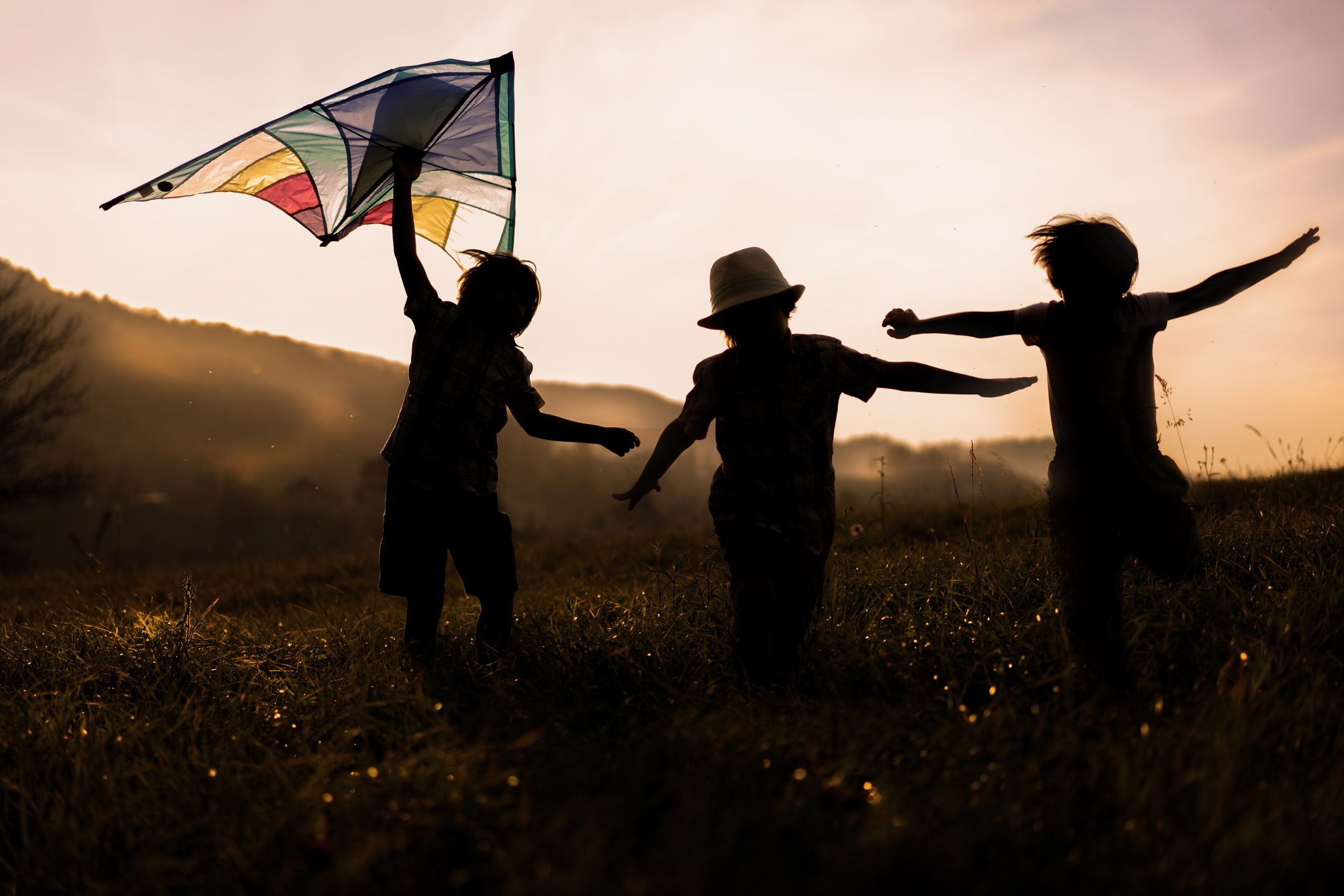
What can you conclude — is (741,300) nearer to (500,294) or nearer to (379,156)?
(500,294)

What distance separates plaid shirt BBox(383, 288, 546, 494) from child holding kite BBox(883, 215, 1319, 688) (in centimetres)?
234

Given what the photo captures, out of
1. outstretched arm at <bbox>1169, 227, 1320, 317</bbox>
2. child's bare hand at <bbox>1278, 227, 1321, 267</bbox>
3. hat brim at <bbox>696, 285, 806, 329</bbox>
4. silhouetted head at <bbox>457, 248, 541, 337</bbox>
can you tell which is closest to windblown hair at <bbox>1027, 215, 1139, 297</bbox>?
outstretched arm at <bbox>1169, 227, 1320, 317</bbox>

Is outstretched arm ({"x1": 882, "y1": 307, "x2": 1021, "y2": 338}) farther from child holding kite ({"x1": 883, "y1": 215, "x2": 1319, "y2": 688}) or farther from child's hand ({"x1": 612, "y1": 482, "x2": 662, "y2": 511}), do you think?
child's hand ({"x1": 612, "y1": 482, "x2": 662, "y2": 511})

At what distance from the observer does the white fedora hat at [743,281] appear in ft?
10.8

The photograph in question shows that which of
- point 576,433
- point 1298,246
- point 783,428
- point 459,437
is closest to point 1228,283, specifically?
point 1298,246

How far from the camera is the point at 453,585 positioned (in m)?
7.18

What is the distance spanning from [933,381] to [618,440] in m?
1.39

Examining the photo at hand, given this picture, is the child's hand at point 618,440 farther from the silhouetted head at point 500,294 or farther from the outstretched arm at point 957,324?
the outstretched arm at point 957,324

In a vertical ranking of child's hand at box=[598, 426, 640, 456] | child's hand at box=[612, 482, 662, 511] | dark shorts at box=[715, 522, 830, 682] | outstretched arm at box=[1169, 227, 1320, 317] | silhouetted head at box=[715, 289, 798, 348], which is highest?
outstretched arm at box=[1169, 227, 1320, 317]

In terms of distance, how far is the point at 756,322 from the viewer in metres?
3.37

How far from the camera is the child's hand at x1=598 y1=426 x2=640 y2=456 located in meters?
3.65

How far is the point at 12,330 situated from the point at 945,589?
21.0m

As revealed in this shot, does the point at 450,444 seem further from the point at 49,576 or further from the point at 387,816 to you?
the point at 49,576

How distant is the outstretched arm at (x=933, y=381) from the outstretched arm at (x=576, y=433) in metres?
1.14
